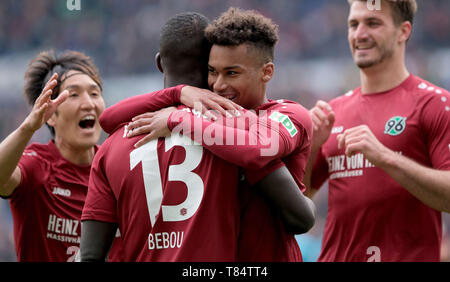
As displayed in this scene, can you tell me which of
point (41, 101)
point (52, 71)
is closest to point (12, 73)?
point (52, 71)

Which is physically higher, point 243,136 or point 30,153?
point 243,136

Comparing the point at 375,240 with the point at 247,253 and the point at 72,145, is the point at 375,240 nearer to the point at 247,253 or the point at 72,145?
the point at 247,253

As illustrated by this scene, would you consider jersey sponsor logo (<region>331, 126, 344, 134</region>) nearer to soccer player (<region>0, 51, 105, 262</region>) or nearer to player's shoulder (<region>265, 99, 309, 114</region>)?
player's shoulder (<region>265, 99, 309, 114</region>)

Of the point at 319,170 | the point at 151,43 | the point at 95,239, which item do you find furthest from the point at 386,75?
the point at 151,43

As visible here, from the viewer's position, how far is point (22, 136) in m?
3.34

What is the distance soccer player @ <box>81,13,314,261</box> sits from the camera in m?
2.47

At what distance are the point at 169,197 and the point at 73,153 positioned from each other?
1866 mm

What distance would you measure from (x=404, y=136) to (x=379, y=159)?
420mm

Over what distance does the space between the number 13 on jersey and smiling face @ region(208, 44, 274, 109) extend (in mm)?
393

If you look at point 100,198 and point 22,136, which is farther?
point 22,136

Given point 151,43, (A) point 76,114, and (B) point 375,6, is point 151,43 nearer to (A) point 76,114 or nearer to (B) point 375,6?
(A) point 76,114

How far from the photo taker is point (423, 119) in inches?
150

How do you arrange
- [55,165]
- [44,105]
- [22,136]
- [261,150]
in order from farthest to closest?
[55,165], [22,136], [44,105], [261,150]

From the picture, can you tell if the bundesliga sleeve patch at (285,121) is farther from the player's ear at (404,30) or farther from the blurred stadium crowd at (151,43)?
the blurred stadium crowd at (151,43)
